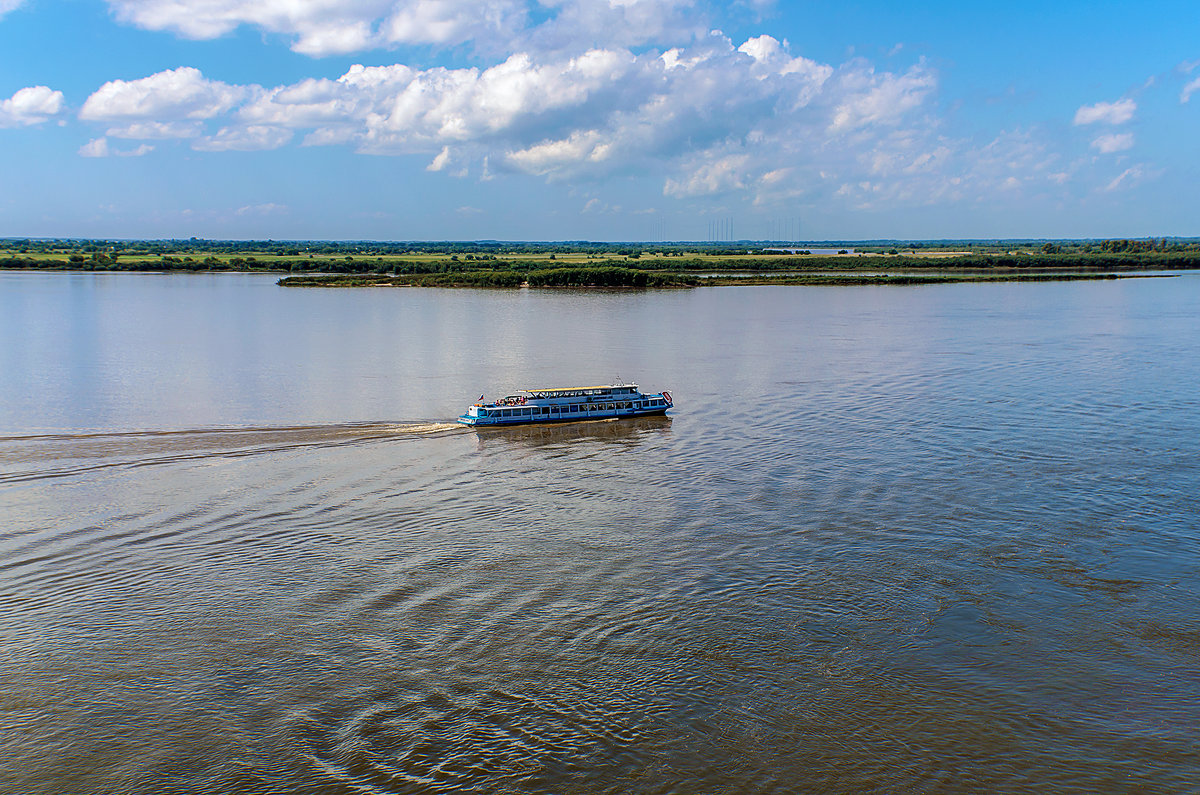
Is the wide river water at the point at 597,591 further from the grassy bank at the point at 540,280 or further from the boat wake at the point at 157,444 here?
the grassy bank at the point at 540,280

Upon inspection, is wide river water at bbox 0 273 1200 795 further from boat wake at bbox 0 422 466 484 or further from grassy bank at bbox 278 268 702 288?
grassy bank at bbox 278 268 702 288

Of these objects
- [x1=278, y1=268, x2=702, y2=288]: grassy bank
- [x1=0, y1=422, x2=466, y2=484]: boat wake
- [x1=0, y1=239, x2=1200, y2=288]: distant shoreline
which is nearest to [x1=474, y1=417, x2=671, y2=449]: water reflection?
[x1=0, y1=422, x2=466, y2=484]: boat wake

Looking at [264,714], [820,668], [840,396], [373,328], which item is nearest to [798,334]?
[840,396]

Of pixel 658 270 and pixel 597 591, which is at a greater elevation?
pixel 658 270

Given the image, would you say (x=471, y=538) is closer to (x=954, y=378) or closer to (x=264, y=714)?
(x=264, y=714)

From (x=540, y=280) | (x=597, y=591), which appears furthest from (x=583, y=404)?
(x=540, y=280)

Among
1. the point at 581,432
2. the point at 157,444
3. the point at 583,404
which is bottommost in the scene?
the point at 581,432

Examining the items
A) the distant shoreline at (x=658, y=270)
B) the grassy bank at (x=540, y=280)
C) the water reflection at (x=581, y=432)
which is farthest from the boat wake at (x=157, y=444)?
the grassy bank at (x=540, y=280)

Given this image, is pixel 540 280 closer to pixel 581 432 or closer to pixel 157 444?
pixel 581 432
